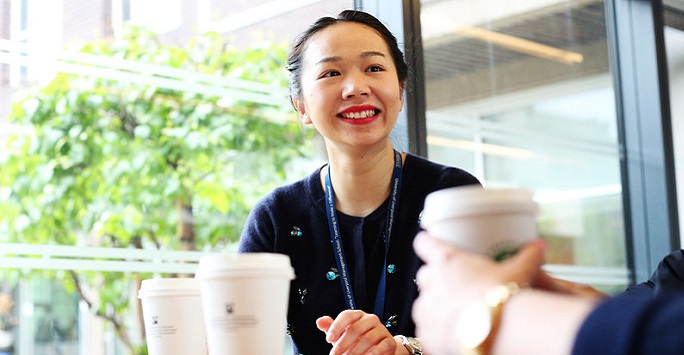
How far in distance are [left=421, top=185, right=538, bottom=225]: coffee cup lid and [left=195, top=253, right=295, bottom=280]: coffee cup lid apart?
1.04 feet

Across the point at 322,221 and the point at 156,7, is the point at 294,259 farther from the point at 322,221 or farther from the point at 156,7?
the point at 156,7

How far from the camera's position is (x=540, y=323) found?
26.2 inches

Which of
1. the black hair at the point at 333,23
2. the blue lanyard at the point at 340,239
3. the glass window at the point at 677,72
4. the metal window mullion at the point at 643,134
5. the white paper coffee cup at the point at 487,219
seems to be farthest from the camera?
the glass window at the point at 677,72

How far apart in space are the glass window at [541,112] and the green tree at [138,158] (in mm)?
756

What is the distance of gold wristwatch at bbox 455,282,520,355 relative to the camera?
2.28 feet

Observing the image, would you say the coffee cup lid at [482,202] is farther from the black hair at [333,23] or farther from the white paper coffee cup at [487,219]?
the black hair at [333,23]

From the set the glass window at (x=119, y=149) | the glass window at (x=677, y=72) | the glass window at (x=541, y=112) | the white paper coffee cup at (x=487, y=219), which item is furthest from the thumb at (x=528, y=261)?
the glass window at (x=677, y=72)

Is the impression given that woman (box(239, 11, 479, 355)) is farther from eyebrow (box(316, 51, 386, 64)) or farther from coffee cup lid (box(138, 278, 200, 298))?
coffee cup lid (box(138, 278, 200, 298))

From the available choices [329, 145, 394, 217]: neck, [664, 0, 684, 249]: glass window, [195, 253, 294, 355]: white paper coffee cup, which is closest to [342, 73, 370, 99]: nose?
[329, 145, 394, 217]: neck

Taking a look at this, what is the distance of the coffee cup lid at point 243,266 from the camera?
1063 millimetres

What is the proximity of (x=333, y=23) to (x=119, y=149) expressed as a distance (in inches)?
48.9

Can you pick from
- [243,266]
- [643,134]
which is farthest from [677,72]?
[243,266]

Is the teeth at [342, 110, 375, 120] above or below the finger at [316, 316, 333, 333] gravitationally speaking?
above

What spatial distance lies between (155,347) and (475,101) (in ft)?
9.22
